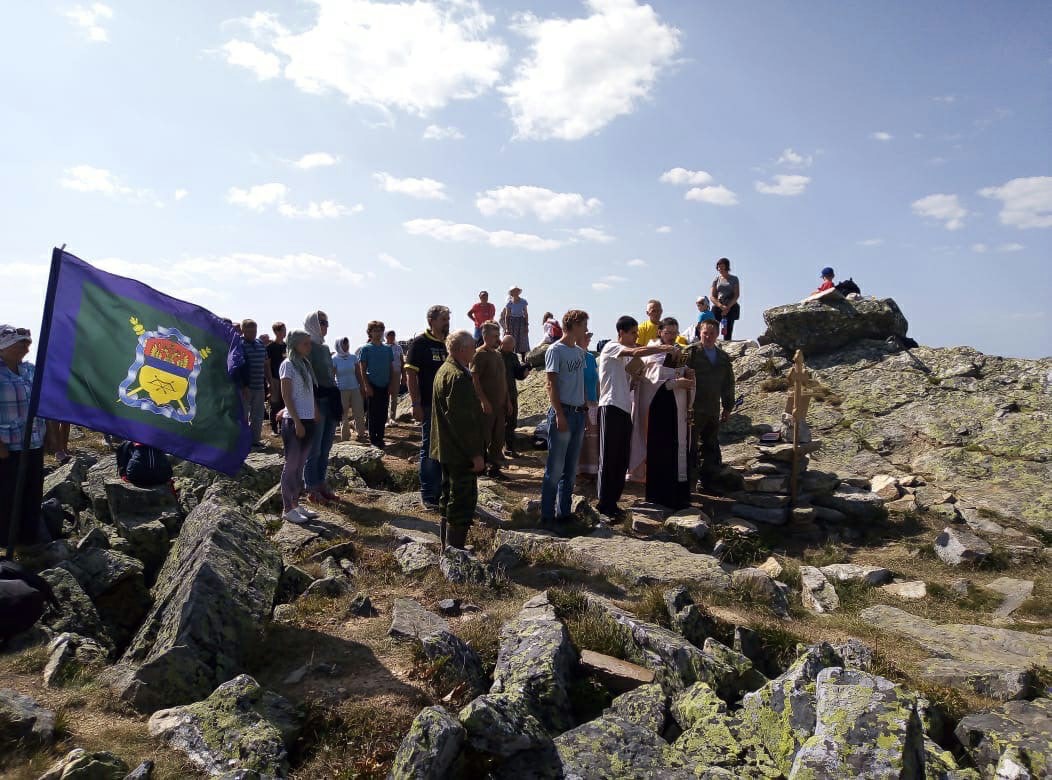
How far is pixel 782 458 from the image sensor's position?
34.4 ft

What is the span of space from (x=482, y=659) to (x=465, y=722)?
4.55 feet

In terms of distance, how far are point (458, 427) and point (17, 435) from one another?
4.14m

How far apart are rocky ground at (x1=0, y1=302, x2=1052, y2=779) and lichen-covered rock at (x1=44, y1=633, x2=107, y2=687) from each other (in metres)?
0.02

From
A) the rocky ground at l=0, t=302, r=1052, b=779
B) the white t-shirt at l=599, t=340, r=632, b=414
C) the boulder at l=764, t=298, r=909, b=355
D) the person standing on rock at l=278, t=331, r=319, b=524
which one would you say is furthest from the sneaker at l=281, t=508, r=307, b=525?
the boulder at l=764, t=298, r=909, b=355

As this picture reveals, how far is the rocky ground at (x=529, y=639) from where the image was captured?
3518 millimetres

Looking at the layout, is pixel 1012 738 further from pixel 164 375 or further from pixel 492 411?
pixel 164 375

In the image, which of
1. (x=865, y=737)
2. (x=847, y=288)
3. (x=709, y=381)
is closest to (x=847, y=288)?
(x=847, y=288)

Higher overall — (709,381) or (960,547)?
(709,381)

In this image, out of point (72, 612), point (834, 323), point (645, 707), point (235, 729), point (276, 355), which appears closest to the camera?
point (235, 729)

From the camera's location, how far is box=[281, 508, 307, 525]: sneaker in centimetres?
768

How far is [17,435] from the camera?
20.4 feet

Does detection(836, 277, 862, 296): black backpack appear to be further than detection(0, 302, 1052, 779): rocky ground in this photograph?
Yes

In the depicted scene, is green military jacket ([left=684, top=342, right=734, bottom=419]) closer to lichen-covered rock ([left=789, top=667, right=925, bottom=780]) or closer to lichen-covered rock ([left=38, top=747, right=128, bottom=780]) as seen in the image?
lichen-covered rock ([left=789, top=667, right=925, bottom=780])

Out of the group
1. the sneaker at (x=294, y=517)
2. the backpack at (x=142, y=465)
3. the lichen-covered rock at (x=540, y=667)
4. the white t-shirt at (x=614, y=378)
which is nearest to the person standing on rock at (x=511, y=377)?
the white t-shirt at (x=614, y=378)
